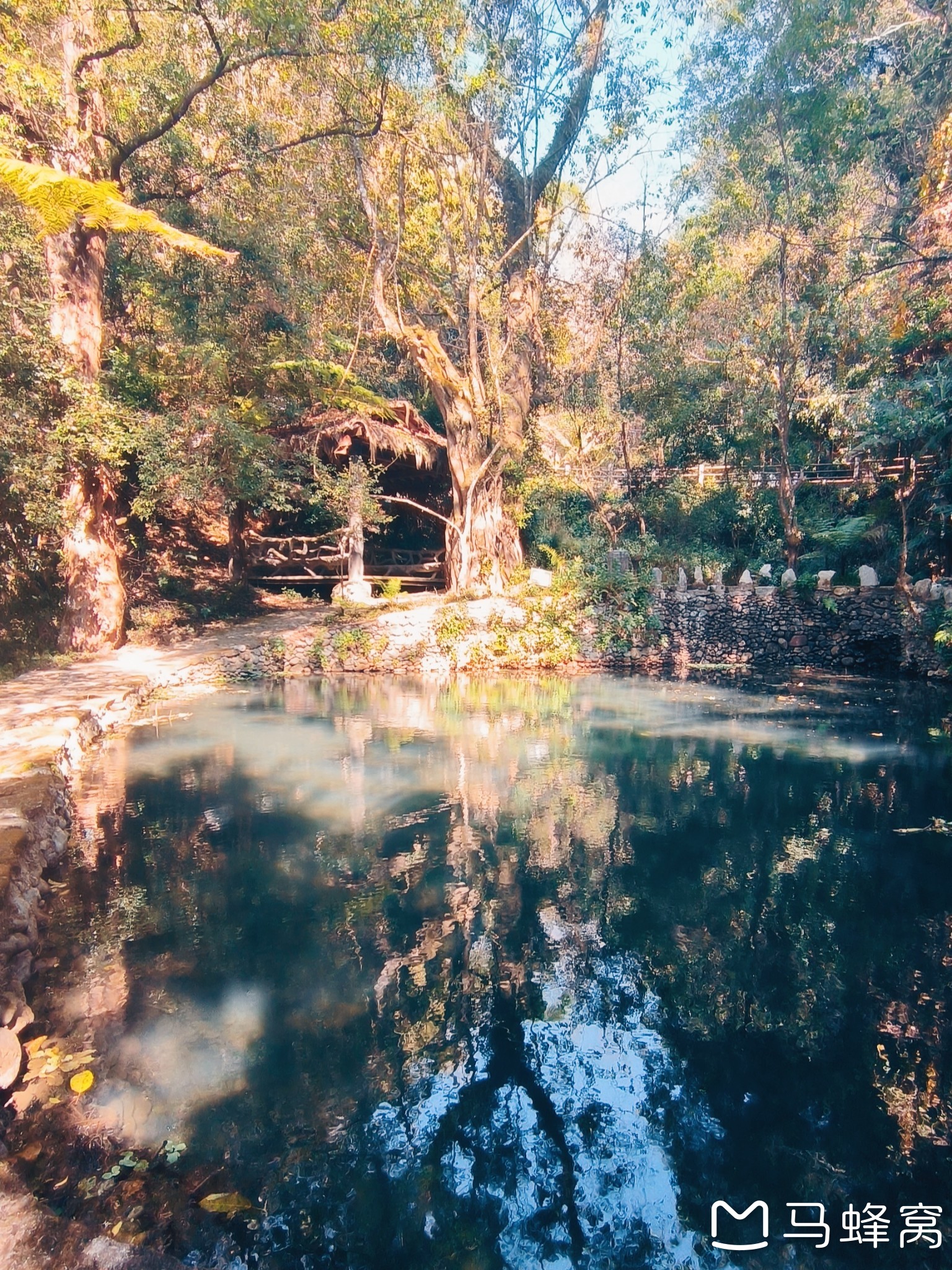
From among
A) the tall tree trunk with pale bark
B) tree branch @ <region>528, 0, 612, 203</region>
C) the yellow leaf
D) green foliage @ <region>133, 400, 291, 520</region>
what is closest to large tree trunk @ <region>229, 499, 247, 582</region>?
green foliage @ <region>133, 400, 291, 520</region>

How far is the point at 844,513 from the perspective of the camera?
50.5ft

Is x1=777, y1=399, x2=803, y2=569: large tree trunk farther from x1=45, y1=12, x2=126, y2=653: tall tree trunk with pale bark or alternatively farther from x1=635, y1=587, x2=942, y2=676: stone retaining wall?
x1=45, y1=12, x2=126, y2=653: tall tree trunk with pale bark

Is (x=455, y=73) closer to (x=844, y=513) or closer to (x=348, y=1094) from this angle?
(x=844, y=513)

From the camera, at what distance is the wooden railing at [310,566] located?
1658cm

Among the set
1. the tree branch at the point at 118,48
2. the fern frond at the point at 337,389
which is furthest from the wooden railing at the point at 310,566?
the tree branch at the point at 118,48

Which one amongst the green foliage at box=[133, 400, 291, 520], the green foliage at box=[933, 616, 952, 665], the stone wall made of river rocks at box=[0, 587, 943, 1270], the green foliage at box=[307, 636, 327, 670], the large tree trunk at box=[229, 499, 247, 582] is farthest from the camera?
the large tree trunk at box=[229, 499, 247, 582]

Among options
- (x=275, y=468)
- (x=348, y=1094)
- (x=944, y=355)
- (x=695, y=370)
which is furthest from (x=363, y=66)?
(x=348, y=1094)

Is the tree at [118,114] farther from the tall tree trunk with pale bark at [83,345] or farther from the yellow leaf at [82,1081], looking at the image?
the yellow leaf at [82,1081]

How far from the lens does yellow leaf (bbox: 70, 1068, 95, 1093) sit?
2920 mm

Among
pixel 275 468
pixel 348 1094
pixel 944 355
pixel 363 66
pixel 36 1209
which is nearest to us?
pixel 36 1209

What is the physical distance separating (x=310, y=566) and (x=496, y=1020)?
14.5 m

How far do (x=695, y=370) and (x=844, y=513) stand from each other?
4.48 m

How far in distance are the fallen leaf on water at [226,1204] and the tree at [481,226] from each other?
506 inches

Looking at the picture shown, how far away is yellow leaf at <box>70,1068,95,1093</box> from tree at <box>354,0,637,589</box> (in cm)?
1237
